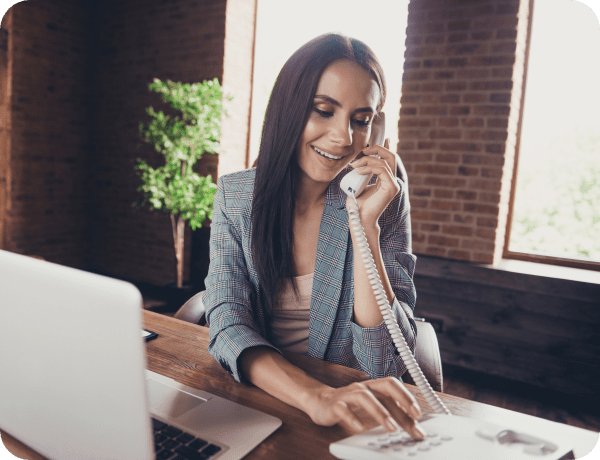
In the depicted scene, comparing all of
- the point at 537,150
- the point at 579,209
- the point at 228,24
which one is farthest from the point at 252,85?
the point at 579,209

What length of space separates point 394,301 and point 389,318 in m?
0.11

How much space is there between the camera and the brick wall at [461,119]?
109 inches

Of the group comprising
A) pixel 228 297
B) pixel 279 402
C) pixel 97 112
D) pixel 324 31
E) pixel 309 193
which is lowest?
pixel 279 402

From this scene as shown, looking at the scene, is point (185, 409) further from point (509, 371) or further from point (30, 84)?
point (30, 84)

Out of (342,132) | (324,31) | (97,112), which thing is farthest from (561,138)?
(97,112)

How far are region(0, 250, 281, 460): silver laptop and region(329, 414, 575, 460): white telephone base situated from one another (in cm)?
19

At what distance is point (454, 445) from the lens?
61cm

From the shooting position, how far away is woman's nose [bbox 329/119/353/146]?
116 centimetres

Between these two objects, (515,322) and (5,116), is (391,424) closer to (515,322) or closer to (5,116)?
(515,322)

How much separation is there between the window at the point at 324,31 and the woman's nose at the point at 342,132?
1728 millimetres

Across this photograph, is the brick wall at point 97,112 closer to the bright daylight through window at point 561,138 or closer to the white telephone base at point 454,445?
the bright daylight through window at point 561,138

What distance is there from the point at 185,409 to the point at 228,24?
3.99 m

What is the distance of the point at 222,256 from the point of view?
1.22 m

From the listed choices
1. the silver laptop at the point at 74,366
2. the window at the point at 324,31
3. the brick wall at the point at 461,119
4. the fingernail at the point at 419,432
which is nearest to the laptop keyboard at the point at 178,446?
the silver laptop at the point at 74,366
